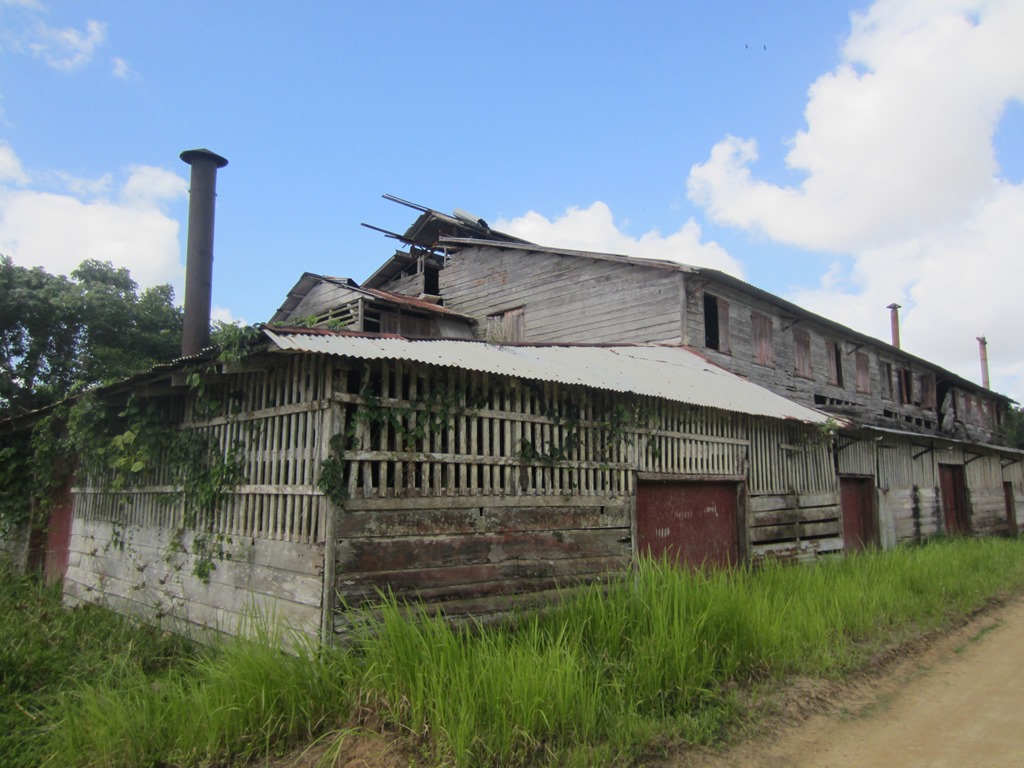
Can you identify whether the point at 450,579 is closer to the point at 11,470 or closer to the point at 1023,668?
the point at 1023,668

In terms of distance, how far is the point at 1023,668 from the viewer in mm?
6605

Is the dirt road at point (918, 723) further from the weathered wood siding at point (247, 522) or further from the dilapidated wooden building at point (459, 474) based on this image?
the weathered wood siding at point (247, 522)

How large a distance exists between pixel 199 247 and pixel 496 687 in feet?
31.3

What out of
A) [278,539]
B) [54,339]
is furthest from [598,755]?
[54,339]

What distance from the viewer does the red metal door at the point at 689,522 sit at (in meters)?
9.02

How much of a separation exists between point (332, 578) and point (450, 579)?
4.16 feet

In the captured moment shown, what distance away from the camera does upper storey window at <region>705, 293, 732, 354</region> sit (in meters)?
15.2

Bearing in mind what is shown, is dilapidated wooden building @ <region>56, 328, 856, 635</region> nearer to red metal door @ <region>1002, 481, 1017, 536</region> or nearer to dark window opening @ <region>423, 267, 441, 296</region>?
dark window opening @ <region>423, 267, 441, 296</region>

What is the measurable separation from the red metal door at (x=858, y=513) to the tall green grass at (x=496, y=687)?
7850mm

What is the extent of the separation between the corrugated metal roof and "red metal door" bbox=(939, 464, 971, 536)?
886cm

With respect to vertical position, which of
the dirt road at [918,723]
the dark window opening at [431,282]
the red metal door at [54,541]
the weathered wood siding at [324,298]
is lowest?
the dirt road at [918,723]

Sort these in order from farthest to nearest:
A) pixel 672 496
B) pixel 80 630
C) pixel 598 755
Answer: pixel 672 496 < pixel 80 630 < pixel 598 755

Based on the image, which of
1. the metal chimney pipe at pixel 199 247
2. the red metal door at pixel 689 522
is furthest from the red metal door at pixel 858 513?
the metal chimney pipe at pixel 199 247

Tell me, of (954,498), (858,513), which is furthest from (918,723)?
(954,498)
